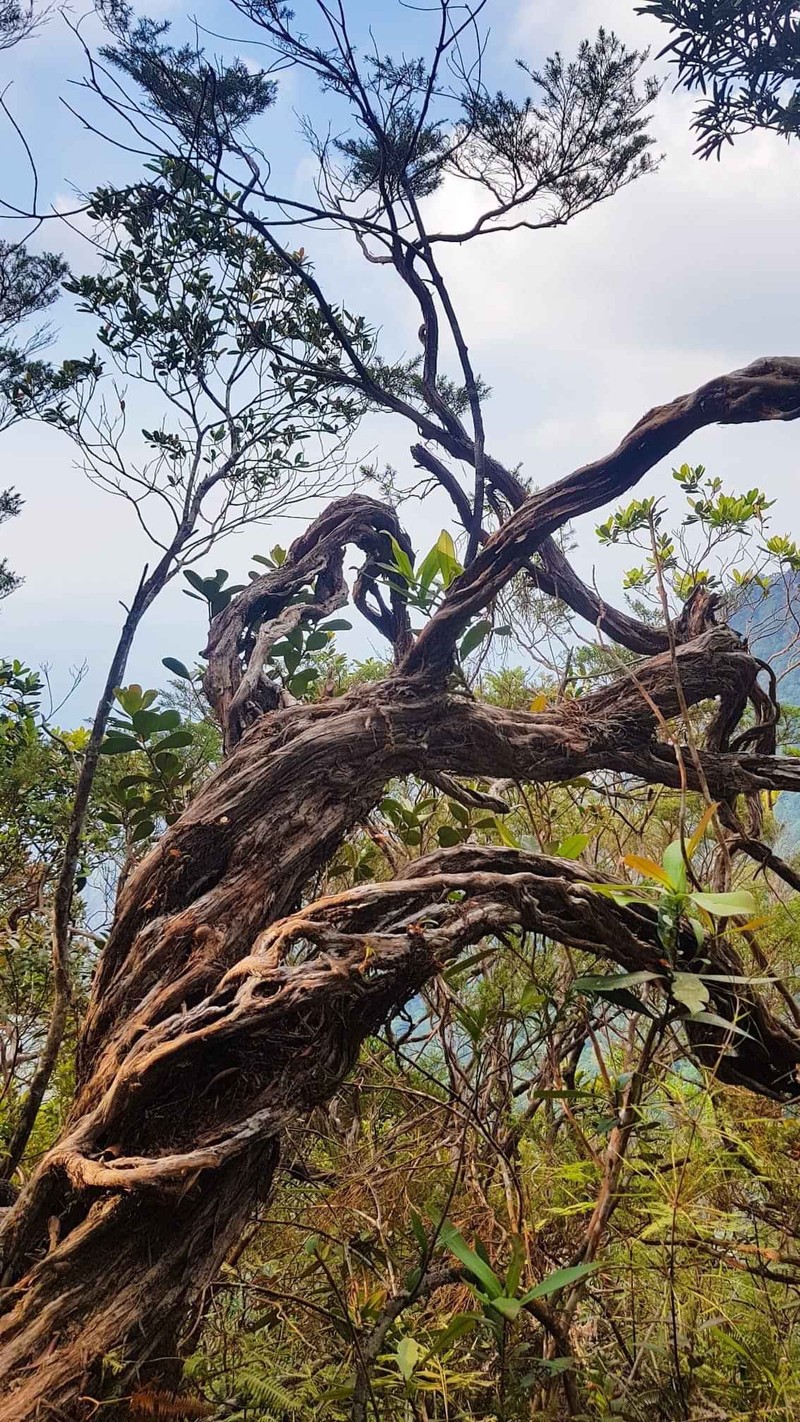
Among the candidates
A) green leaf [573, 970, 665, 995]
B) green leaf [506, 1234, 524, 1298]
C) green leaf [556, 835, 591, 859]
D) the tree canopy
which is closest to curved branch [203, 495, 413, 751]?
the tree canopy

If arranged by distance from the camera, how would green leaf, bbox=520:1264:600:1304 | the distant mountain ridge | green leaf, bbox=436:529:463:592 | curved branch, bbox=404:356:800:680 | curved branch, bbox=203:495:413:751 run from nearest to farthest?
green leaf, bbox=520:1264:600:1304 → curved branch, bbox=404:356:800:680 → green leaf, bbox=436:529:463:592 → curved branch, bbox=203:495:413:751 → the distant mountain ridge

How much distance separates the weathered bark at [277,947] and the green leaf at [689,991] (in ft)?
0.34

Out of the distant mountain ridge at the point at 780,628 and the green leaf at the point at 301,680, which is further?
the distant mountain ridge at the point at 780,628

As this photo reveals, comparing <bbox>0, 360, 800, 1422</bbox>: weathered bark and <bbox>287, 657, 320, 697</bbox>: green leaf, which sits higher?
<bbox>287, 657, 320, 697</bbox>: green leaf

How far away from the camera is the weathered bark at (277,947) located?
0.83 metres

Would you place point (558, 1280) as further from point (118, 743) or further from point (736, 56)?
point (736, 56)

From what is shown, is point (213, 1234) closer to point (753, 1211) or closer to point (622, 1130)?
point (622, 1130)

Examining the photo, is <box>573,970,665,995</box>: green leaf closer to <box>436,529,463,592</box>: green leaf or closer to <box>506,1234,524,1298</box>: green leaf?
<box>506,1234,524,1298</box>: green leaf

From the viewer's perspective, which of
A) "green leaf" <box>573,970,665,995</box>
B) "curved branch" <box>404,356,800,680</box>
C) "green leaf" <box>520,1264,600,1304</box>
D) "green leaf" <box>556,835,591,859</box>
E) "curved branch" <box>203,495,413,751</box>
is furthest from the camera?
"curved branch" <box>203,495,413,751</box>

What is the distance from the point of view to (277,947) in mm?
869

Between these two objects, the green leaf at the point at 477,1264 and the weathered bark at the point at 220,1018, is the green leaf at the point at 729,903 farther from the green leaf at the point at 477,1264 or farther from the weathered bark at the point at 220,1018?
the green leaf at the point at 477,1264

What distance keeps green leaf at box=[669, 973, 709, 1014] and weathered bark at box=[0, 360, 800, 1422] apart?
10 centimetres

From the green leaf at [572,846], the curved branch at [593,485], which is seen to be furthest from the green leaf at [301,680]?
the green leaf at [572,846]

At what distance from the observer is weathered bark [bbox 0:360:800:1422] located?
2.71 ft
